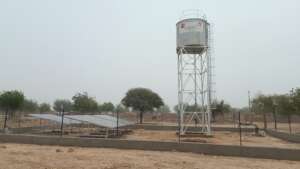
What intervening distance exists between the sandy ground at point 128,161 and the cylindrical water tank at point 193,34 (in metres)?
12.9

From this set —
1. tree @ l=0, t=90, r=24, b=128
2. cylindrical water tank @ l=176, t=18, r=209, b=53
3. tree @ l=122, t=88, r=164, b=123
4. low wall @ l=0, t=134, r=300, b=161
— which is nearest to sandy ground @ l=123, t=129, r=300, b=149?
low wall @ l=0, t=134, r=300, b=161

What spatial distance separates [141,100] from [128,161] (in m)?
34.9

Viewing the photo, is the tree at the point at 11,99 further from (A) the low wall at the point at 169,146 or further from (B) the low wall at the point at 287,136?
(B) the low wall at the point at 287,136

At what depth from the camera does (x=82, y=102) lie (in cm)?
5769

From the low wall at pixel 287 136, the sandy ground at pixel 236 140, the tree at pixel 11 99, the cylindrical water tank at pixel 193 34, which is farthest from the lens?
the tree at pixel 11 99

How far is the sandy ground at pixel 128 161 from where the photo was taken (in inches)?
420

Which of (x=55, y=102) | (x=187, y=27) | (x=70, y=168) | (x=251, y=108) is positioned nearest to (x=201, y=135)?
(x=187, y=27)

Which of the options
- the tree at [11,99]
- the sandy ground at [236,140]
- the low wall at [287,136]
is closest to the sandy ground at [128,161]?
the sandy ground at [236,140]

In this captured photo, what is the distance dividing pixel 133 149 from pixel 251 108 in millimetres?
45385

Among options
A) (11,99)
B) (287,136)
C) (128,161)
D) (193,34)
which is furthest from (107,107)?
(128,161)

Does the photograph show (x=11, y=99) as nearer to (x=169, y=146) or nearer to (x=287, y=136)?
(x=169, y=146)

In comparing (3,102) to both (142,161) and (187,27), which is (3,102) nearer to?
(187,27)

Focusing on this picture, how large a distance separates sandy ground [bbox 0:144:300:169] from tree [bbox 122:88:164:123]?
Answer: 107ft

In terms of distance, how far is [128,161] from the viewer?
1163cm
